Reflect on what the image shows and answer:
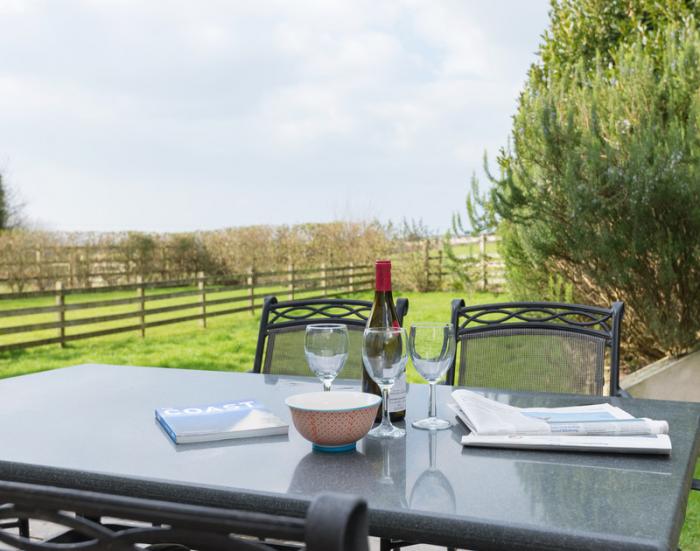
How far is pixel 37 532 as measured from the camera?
2.78m

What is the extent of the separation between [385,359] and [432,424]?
0.21 m

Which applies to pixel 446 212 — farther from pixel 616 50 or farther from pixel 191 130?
pixel 191 130

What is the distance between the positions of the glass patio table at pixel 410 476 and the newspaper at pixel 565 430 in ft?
0.07

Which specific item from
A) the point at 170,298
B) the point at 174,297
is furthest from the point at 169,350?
the point at 170,298

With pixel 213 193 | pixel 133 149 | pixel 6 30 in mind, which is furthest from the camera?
pixel 133 149

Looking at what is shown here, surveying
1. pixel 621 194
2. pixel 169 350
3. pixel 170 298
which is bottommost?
pixel 169 350

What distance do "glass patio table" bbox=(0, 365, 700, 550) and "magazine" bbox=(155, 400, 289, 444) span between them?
24 millimetres

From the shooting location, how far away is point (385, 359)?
1.32 metres

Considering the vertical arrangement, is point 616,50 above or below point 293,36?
below

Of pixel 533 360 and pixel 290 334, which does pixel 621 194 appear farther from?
pixel 290 334

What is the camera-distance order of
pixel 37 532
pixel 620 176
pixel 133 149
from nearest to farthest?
pixel 37 532 → pixel 620 176 → pixel 133 149

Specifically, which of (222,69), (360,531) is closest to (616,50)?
(360,531)

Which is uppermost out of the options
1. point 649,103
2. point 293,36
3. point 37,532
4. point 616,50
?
point 293,36

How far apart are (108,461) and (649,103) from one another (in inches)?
176
